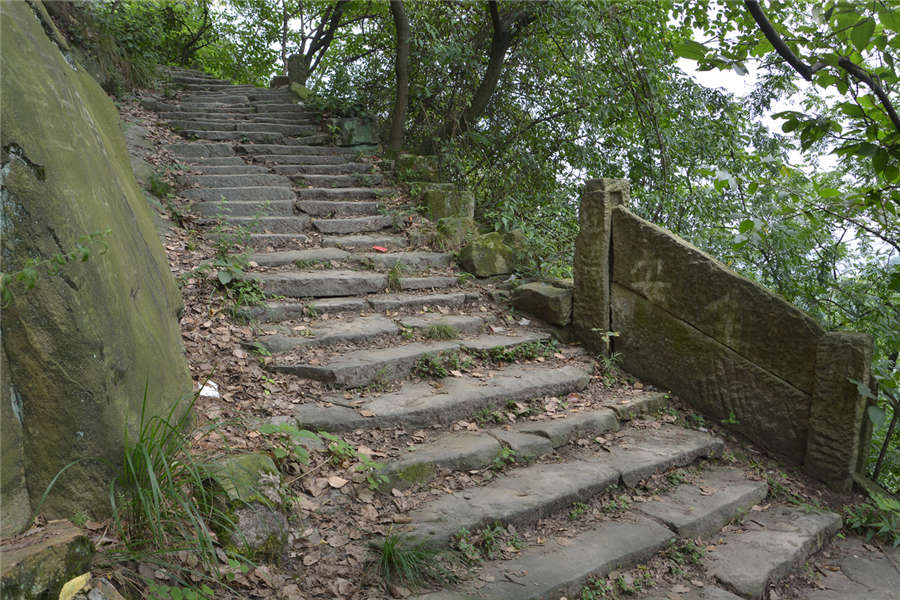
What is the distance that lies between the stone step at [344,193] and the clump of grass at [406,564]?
192 inches

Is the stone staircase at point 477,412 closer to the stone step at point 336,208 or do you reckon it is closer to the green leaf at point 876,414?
the stone step at point 336,208

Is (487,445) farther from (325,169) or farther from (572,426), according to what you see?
(325,169)

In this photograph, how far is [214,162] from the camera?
695cm

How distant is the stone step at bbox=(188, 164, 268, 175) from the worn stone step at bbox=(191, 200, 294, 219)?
0.95 m

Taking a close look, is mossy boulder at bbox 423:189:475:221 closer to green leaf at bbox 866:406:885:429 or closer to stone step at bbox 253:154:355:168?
stone step at bbox 253:154:355:168

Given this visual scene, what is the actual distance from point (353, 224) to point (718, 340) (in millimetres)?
3719

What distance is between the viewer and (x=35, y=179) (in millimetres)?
1884

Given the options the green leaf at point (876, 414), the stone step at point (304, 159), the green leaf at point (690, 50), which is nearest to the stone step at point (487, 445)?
the green leaf at point (876, 414)

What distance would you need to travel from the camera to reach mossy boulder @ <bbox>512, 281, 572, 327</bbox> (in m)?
4.90

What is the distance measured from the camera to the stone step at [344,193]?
6535mm

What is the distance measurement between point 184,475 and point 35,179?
3.89 feet

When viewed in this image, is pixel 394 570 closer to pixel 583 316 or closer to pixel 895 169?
pixel 895 169

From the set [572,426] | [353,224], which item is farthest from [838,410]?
[353,224]

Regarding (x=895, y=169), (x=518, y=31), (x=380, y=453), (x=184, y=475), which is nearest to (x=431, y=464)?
(x=380, y=453)
